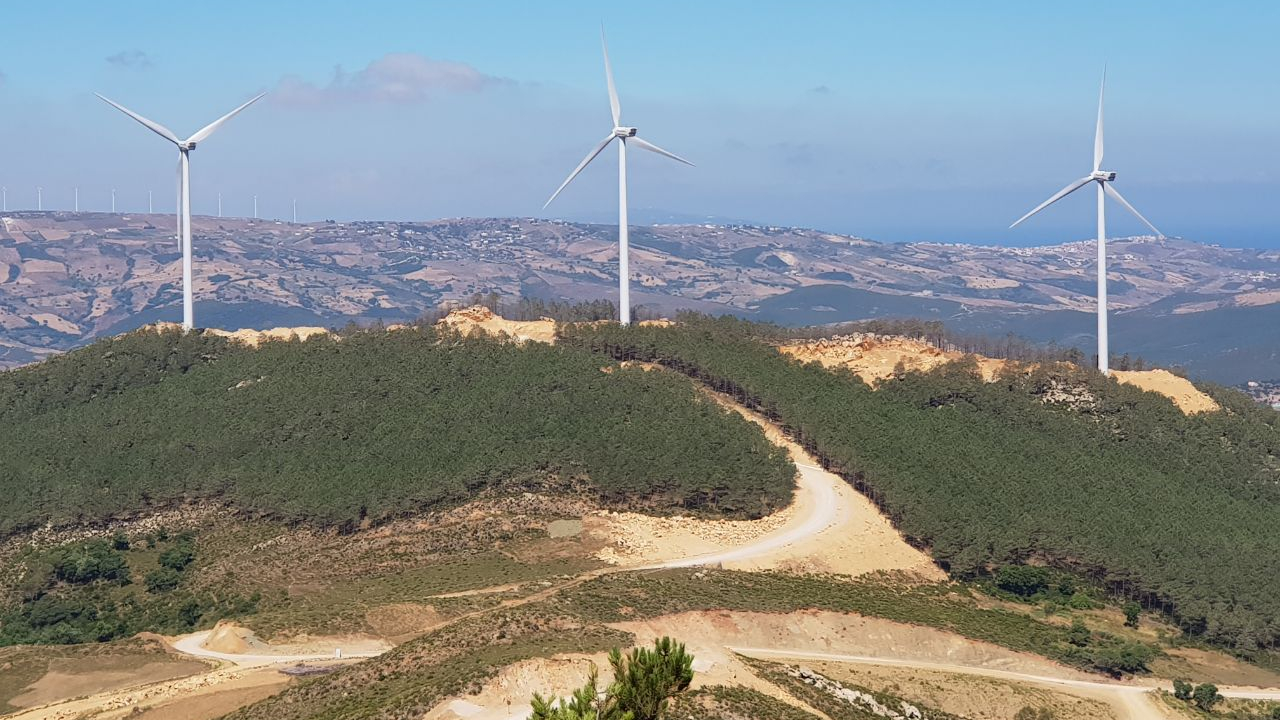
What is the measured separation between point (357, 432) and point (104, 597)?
27970 mm

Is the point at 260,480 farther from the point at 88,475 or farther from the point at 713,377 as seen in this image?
the point at 713,377

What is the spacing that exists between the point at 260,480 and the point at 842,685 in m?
61.1

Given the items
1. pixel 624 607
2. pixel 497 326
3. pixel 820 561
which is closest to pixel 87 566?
pixel 624 607

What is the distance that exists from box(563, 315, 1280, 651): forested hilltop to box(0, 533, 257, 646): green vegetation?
5015cm

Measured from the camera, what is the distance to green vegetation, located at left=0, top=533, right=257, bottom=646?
340 ft

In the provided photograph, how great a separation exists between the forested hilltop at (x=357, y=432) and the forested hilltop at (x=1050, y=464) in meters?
8.55

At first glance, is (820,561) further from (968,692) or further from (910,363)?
(910,363)

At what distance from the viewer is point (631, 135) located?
143m

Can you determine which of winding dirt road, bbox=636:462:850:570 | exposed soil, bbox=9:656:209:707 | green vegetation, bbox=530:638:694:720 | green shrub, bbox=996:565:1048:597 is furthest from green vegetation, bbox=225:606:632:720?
green shrub, bbox=996:565:1048:597

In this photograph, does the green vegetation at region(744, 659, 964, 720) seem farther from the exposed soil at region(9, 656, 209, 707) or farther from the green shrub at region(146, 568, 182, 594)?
the green shrub at region(146, 568, 182, 594)

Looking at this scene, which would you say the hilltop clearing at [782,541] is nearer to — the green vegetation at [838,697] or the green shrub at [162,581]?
the green vegetation at [838,697]

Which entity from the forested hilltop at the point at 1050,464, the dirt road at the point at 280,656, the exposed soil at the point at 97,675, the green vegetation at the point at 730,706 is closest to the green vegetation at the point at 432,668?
the green vegetation at the point at 730,706

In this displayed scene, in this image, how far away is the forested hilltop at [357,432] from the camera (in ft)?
395

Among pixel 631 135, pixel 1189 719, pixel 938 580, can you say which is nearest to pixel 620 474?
pixel 938 580
